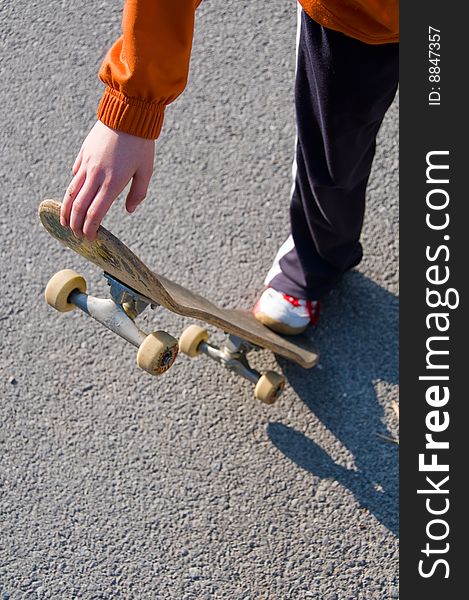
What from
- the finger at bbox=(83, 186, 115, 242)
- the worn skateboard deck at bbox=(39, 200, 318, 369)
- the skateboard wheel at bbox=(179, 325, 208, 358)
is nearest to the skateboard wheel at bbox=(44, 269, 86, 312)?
the worn skateboard deck at bbox=(39, 200, 318, 369)

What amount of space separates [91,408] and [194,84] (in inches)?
47.5

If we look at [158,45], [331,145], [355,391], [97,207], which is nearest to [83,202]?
[97,207]

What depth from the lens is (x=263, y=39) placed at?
292cm

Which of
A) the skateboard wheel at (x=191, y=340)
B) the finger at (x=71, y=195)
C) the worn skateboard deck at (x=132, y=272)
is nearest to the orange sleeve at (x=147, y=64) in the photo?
the finger at (x=71, y=195)

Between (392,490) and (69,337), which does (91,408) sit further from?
(392,490)

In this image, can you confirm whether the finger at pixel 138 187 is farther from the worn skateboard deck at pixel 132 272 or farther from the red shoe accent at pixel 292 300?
the red shoe accent at pixel 292 300

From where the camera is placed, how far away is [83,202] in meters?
1.44

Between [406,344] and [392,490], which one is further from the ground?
[406,344]

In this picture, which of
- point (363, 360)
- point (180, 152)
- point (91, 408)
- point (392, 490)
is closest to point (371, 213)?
point (363, 360)

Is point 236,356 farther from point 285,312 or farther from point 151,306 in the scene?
point 151,306

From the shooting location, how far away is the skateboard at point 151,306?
1.61 metres

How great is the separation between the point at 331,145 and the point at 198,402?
932 millimetres

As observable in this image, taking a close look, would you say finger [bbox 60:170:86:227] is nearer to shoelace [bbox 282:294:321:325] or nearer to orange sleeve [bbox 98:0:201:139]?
orange sleeve [bbox 98:0:201:139]

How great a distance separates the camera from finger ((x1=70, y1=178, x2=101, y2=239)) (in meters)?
1.43
